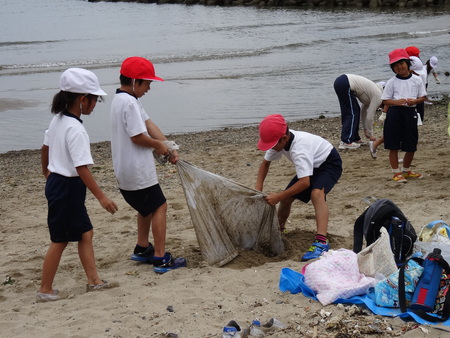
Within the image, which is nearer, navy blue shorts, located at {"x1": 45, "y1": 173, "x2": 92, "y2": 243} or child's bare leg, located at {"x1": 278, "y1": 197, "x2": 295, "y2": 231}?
navy blue shorts, located at {"x1": 45, "y1": 173, "x2": 92, "y2": 243}

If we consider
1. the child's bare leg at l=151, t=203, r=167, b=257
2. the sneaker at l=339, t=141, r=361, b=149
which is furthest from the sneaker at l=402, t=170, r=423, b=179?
the child's bare leg at l=151, t=203, r=167, b=257

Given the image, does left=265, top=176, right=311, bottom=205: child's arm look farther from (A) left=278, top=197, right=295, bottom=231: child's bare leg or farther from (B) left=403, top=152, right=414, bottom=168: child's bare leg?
(B) left=403, top=152, right=414, bottom=168: child's bare leg

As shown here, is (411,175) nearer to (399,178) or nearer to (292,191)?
(399,178)

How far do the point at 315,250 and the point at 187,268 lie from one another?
40.6 inches

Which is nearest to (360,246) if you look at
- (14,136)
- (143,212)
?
(143,212)

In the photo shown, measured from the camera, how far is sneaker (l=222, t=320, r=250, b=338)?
3.89m

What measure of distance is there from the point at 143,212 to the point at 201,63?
1774cm

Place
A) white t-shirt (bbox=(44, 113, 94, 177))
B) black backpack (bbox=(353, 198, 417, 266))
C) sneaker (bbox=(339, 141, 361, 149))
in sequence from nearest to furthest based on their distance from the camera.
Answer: white t-shirt (bbox=(44, 113, 94, 177)), black backpack (bbox=(353, 198, 417, 266)), sneaker (bbox=(339, 141, 361, 149))

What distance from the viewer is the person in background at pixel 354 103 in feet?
32.7

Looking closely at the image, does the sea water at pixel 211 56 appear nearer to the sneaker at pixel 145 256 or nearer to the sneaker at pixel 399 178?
the sneaker at pixel 399 178

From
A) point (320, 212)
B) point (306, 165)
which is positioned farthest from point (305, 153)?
point (320, 212)

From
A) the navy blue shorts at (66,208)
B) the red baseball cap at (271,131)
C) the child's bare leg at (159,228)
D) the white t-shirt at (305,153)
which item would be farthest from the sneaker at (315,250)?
the navy blue shorts at (66,208)

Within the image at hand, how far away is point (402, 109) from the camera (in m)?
7.75

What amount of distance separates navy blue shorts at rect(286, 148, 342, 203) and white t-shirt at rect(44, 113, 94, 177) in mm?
1893
